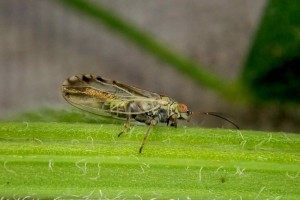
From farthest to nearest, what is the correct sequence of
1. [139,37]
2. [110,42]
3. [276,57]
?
[110,42] → [139,37] → [276,57]

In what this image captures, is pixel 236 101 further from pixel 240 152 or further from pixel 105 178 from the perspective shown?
pixel 105 178

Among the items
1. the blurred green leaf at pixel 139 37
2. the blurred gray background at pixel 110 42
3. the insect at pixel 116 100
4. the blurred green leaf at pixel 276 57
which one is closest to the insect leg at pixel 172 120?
the insect at pixel 116 100

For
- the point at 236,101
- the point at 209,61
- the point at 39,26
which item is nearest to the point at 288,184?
the point at 236,101

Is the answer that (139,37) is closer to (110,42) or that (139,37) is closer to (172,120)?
(110,42)

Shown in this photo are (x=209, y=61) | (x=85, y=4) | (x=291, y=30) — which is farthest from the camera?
(x=209, y=61)

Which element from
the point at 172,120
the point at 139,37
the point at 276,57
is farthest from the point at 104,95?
the point at 139,37

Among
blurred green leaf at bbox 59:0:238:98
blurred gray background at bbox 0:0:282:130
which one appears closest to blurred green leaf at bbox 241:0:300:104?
blurred green leaf at bbox 59:0:238:98

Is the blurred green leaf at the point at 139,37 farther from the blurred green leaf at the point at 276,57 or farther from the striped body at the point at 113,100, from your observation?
the striped body at the point at 113,100
